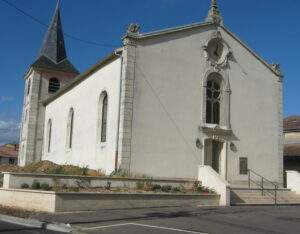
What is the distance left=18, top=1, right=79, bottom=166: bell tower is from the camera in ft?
124

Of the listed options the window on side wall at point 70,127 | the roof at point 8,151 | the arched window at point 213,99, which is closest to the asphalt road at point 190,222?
the arched window at point 213,99

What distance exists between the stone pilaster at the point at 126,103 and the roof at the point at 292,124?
19396 millimetres

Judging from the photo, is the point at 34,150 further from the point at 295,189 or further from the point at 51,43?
the point at 295,189

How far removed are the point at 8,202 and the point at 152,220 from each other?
6.45m

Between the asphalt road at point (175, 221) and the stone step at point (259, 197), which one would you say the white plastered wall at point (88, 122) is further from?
the asphalt road at point (175, 221)

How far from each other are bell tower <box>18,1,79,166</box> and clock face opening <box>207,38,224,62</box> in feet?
58.7

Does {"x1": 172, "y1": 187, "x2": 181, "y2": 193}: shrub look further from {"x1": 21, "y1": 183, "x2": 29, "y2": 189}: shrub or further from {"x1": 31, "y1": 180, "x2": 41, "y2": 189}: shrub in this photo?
{"x1": 21, "y1": 183, "x2": 29, "y2": 189}: shrub

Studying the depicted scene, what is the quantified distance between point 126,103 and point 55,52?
21.8 m

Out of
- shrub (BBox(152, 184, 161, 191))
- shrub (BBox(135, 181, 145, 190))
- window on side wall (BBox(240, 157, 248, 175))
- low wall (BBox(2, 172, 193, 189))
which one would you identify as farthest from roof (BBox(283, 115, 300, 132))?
low wall (BBox(2, 172, 193, 189))

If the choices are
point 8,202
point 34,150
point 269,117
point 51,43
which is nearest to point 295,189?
point 269,117

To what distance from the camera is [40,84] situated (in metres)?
39.0

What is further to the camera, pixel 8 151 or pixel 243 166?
pixel 8 151

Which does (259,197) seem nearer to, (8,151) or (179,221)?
(179,221)

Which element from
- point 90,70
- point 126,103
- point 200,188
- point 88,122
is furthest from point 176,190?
point 90,70
